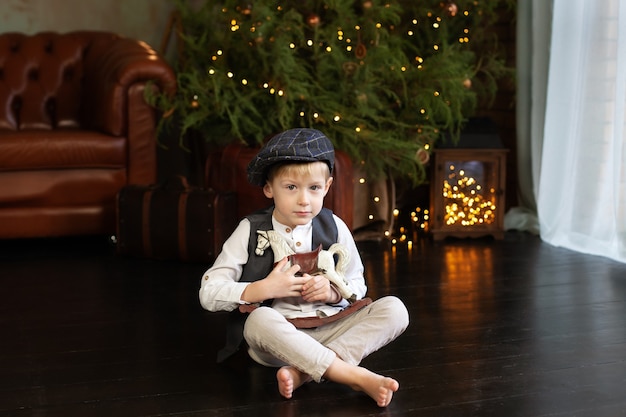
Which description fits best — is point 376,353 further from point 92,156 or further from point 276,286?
point 92,156

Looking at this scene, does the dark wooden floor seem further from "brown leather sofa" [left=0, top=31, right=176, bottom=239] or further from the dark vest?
"brown leather sofa" [left=0, top=31, right=176, bottom=239]

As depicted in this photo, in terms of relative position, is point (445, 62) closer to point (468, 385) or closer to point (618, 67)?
point (618, 67)

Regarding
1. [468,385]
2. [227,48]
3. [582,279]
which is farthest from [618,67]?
[468,385]

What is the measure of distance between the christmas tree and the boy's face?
1.48 m

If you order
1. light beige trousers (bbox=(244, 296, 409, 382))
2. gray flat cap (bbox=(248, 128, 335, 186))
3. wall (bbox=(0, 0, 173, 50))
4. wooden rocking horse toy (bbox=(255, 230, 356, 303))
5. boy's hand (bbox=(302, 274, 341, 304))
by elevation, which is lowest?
light beige trousers (bbox=(244, 296, 409, 382))

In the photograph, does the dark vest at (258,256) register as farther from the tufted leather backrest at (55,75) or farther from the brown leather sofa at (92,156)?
the tufted leather backrest at (55,75)

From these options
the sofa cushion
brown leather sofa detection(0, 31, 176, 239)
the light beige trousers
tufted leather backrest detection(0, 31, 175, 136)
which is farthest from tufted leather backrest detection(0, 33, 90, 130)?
the light beige trousers

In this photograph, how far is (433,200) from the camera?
155 inches

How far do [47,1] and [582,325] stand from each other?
349 cm

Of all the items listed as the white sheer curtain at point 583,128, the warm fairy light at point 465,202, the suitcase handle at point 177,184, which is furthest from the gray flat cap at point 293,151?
the warm fairy light at point 465,202

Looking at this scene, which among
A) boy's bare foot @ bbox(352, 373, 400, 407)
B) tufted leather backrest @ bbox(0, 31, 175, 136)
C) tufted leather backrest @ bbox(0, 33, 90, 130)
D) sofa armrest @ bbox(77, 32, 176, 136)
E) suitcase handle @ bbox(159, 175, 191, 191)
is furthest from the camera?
tufted leather backrest @ bbox(0, 33, 90, 130)

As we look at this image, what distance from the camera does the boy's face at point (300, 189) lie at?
202 centimetres

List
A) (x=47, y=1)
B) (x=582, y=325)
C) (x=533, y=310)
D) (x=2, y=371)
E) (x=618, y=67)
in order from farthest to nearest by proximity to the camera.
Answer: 1. (x=47, y=1)
2. (x=618, y=67)
3. (x=533, y=310)
4. (x=582, y=325)
5. (x=2, y=371)

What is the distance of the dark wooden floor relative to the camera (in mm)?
1944
